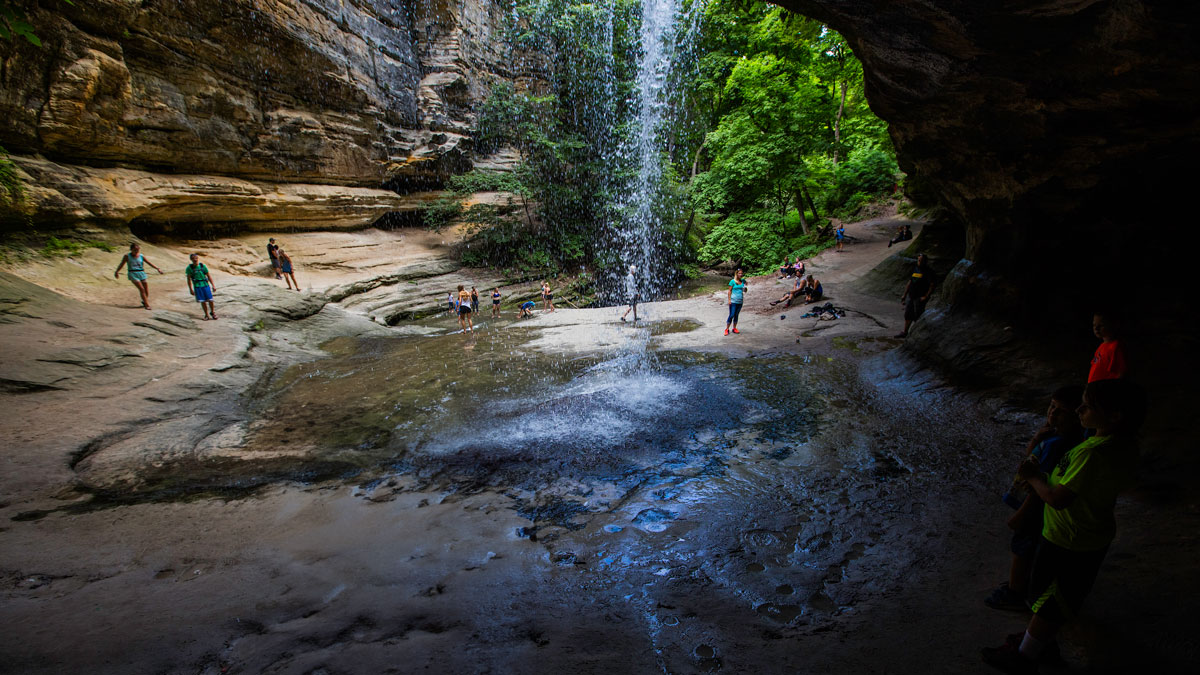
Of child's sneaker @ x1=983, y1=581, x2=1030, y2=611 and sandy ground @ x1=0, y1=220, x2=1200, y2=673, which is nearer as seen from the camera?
sandy ground @ x1=0, y1=220, x2=1200, y2=673

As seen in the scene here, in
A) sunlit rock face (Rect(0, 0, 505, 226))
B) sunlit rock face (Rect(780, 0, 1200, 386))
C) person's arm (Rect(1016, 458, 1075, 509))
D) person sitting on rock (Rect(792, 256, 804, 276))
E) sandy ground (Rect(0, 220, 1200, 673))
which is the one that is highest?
sunlit rock face (Rect(0, 0, 505, 226))

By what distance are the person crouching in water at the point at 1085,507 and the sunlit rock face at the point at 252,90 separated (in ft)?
58.7

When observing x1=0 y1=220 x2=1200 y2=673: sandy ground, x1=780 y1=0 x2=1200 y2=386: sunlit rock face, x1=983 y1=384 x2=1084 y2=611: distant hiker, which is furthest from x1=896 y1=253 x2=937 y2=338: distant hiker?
x1=983 y1=384 x2=1084 y2=611: distant hiker

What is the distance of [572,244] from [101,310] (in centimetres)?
1803

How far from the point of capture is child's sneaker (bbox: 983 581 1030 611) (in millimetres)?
2715

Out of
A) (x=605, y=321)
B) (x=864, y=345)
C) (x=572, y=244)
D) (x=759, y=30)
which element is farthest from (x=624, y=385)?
(x=759, y=30)

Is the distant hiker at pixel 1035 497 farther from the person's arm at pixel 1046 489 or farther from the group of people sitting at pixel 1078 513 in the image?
the group of people sitting at pixel 1078 513

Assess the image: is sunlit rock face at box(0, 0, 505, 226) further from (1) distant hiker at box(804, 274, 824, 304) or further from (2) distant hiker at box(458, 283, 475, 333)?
(1) distant hiker at box(804, 274, 824, 304)

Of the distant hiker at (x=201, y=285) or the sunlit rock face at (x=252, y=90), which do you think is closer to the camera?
the distant hiker at (x=201, y=285)

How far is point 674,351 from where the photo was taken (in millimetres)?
10070

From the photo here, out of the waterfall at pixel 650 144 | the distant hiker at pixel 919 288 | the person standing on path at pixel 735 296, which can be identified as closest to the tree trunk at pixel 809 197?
the waterfall at pixel 650 144

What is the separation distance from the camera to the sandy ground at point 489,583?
2418 millimetres

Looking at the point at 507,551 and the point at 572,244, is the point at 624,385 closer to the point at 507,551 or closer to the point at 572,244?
the point at 507,551

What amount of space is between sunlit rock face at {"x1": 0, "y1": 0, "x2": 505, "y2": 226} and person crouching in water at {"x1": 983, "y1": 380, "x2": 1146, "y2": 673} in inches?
704
